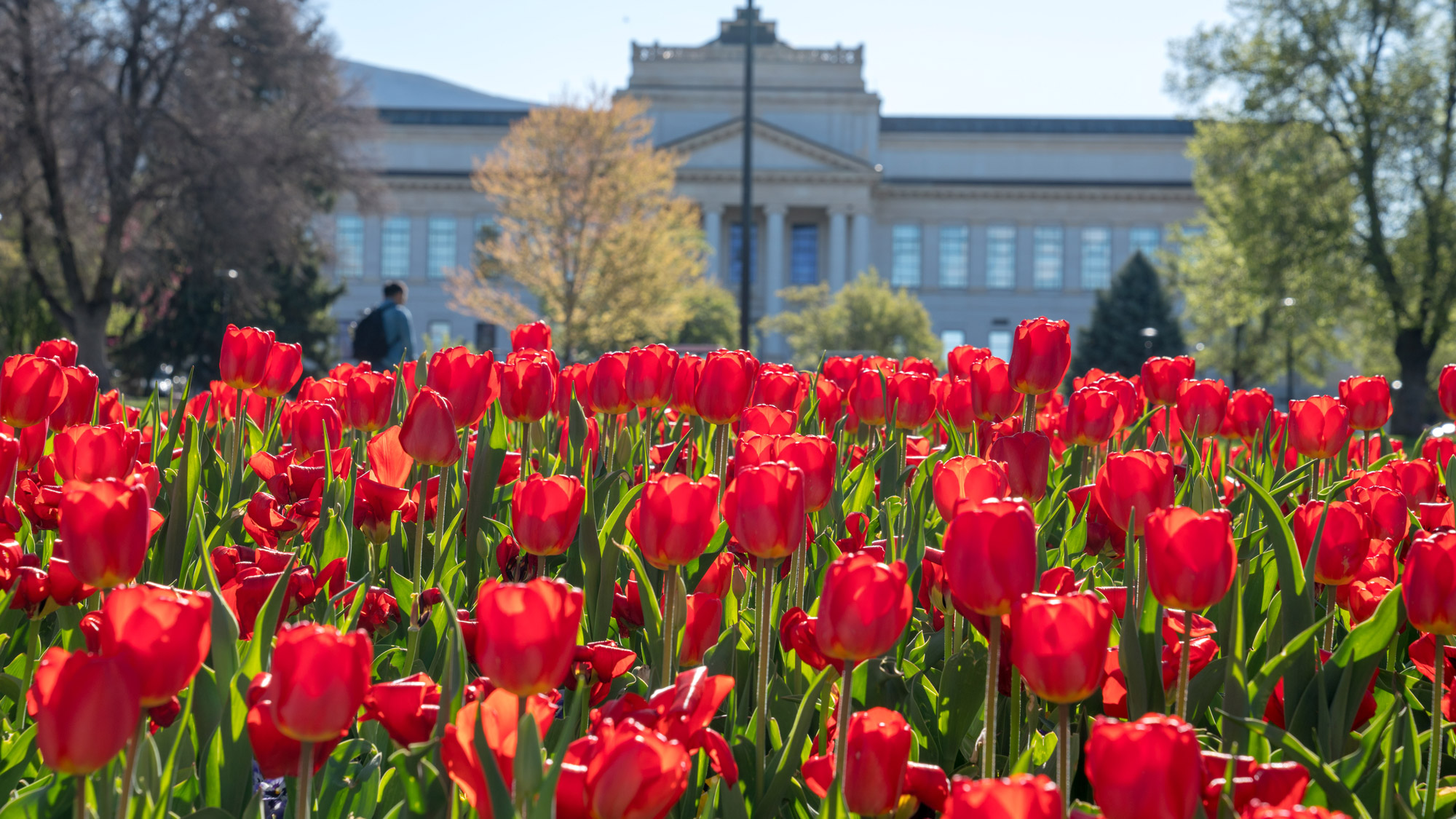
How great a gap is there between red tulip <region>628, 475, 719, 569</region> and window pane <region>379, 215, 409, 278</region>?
5713cm

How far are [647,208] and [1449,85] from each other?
17.1 m

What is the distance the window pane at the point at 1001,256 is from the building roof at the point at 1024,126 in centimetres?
466

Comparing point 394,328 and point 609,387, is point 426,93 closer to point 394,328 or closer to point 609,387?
point 394,328

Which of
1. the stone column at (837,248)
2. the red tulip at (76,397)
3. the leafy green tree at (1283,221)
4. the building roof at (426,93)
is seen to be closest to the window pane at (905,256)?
the stone column at (837,248)

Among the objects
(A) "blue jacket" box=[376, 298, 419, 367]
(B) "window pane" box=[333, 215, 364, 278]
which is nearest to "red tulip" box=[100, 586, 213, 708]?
(A) "blue jacket" box=[376, 298, 419, 367]

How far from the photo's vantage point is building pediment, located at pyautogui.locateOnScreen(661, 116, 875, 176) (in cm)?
4997

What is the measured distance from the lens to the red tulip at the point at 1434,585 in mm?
1119

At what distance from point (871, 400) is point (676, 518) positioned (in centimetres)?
128

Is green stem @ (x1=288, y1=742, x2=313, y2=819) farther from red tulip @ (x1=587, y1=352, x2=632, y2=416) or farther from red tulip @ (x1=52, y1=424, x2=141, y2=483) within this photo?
red tulip @ (x1=587, y1=352, x2=632, y2=416)

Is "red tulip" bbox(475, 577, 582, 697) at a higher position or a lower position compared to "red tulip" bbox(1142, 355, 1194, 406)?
lower

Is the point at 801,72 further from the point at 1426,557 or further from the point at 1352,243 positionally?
the point at 1426,557

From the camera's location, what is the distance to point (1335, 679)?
1.31 meters

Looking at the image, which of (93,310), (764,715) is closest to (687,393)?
(764,715)

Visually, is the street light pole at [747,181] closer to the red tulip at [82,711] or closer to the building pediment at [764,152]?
the red tulip at [82,711]
